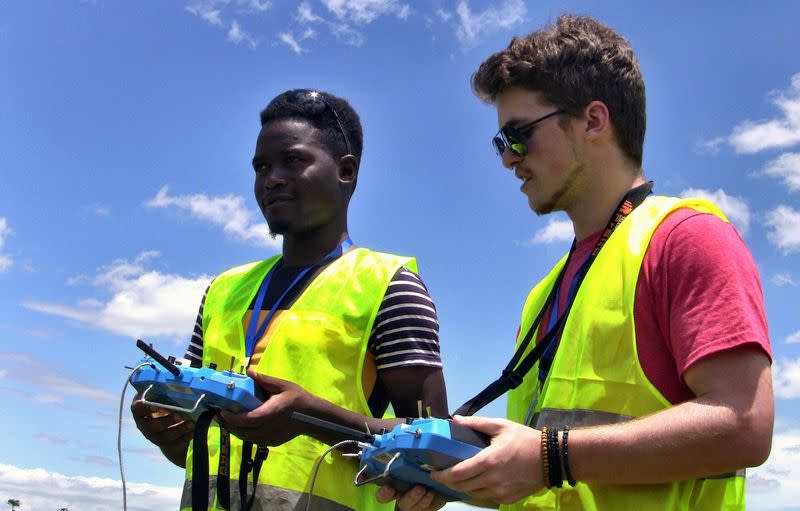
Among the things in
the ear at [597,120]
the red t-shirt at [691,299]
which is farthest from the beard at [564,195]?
the red t-shirt at [691,299]

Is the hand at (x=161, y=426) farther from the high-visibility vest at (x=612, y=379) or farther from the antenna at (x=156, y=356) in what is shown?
the high-visibility vest at (x=612, y=379)

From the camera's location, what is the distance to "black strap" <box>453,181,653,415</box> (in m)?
3.40

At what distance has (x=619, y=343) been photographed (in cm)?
294

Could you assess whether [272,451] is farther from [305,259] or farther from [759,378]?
[759,378]

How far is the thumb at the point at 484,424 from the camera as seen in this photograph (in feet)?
9.07

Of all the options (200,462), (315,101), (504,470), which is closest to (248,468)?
Answer: (200,462)

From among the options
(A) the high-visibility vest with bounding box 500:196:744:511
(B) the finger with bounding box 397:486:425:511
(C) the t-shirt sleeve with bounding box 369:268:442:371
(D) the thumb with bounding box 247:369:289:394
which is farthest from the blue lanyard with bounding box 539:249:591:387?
(D) the thumb with bounding box 247:369:289:394

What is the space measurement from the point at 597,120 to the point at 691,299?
1.12 m

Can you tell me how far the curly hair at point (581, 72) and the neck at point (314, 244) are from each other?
139cm

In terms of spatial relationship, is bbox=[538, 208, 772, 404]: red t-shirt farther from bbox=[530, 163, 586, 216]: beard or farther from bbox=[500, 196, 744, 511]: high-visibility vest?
bbox=[530, 163, 586, 216]: beard

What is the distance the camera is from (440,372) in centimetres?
431

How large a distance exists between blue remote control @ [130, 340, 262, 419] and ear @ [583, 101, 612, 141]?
1.77 meters

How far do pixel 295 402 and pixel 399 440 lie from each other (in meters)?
0.96

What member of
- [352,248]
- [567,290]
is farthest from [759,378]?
[352,248]
